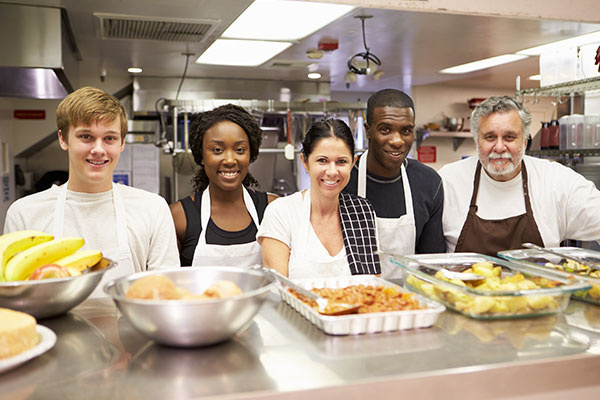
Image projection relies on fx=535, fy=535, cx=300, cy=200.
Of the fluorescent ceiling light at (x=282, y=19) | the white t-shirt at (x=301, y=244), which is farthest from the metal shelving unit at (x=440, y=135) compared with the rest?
the white t-shirt at (x=301, y=244)

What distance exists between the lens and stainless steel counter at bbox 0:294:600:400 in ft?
3.17

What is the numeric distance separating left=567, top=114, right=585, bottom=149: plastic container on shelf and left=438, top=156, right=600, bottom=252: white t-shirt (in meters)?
1.67

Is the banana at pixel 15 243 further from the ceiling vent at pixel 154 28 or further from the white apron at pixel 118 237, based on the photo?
the ceiling vent at pixel 154 28

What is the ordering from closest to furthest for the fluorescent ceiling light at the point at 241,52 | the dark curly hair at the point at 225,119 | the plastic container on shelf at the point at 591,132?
the dark curly hair at the point at 225,119 → the plastic container on shelf at the point at 591,132 → the fluorescent ceiling light at the point at 241,52

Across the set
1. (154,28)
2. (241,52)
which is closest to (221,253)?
(154,28)

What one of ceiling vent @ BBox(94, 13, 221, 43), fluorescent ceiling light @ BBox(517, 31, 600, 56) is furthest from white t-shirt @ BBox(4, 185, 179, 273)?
fluorescent ceiling light @ BBox(517, 31, 600, 56)

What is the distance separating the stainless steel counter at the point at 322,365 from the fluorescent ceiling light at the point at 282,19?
8.56 ft

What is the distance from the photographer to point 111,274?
6.25 ft

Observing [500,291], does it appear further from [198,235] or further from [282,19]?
[282,19]

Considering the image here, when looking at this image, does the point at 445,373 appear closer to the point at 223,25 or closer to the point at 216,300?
the point at 216,300

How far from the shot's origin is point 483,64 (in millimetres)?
6156

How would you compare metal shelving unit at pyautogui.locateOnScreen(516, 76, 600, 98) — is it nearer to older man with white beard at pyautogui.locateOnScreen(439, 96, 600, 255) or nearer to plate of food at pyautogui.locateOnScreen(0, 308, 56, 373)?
older man with white beard at pyautogui.locateOnScreen(439, 96, 600, 255)

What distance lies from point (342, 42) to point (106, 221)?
341cm

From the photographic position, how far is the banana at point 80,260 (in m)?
1.31
